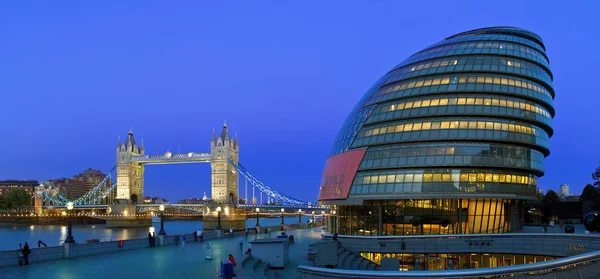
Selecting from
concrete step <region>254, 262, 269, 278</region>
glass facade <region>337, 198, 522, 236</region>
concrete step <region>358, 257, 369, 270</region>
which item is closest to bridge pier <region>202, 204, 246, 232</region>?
glass facade <region>337, 198, 522, 236</region>

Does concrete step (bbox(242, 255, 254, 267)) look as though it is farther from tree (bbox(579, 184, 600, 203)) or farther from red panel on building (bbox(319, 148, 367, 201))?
tree (bbox(579, 184, 600, 203))

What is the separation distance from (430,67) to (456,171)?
13060 millimetres

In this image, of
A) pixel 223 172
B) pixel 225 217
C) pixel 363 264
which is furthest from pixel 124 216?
pixel 363 264

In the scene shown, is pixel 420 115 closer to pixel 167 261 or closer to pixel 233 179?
pixel 167 261

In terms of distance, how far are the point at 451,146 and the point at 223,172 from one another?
5090 inches

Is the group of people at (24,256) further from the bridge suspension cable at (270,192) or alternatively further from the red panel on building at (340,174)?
the bridge suspension cable at (270,192)

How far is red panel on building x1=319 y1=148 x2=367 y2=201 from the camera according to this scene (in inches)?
2273

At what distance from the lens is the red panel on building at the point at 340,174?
57.7m

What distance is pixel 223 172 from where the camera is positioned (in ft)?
578

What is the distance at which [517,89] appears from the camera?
57.1 m

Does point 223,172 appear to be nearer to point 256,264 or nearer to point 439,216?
point 439,216

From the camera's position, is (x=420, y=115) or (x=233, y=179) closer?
(x=420, y=115)

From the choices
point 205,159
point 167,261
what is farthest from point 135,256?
point 205,159

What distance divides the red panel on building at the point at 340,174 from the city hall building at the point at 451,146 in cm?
14
